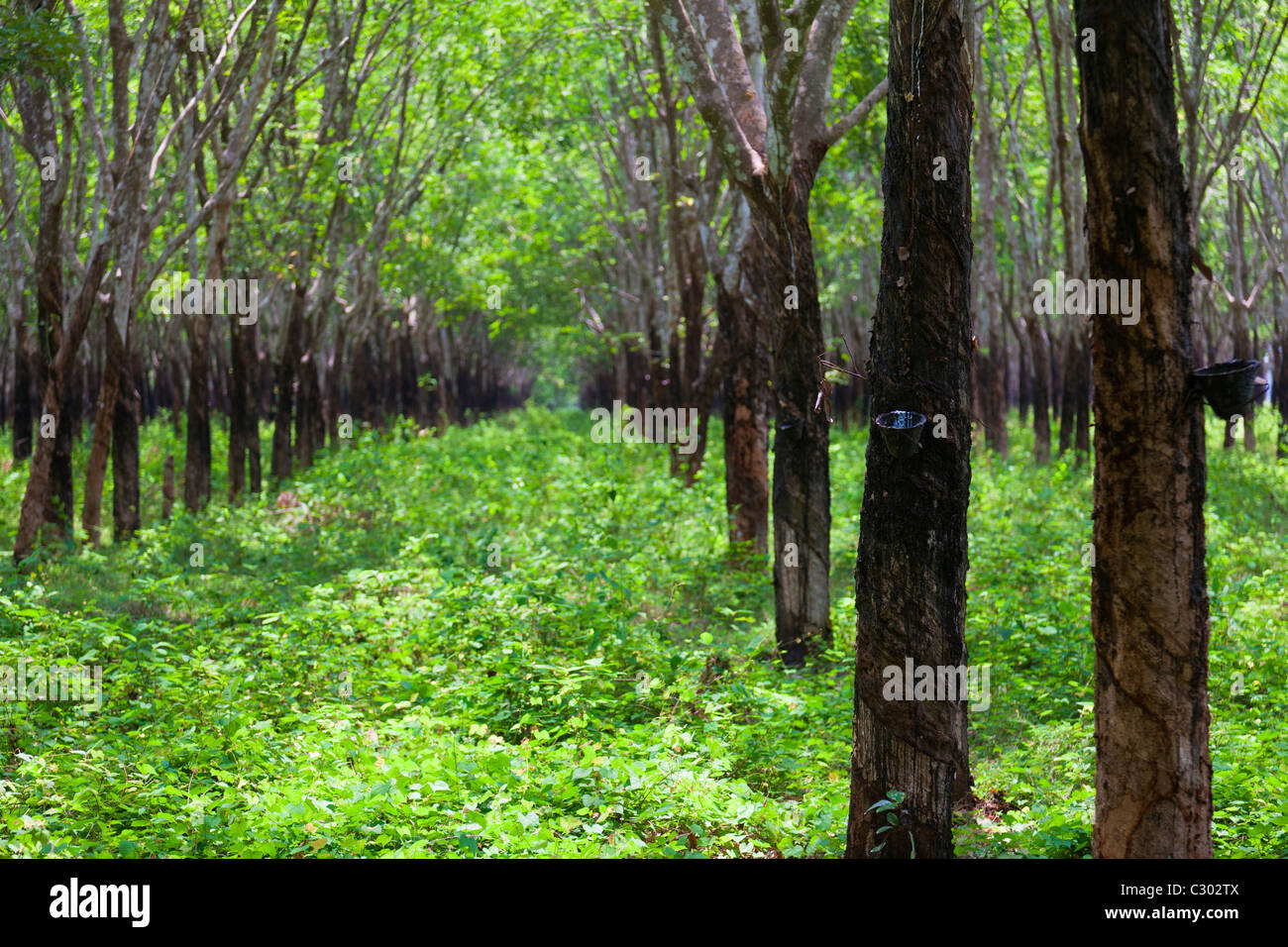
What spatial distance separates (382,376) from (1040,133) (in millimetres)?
16069

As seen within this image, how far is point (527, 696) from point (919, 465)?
10.5 feet

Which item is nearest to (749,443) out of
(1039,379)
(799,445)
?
(799,445)

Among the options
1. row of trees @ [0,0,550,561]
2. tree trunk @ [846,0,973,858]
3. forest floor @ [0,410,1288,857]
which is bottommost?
forest floor @ [0,410,1288,857]

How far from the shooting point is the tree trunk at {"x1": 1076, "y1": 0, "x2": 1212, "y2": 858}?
356 centimetres

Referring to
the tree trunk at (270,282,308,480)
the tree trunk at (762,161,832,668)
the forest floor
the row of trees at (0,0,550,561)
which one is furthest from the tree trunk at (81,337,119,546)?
the tree trunk at (762,161,832,668)

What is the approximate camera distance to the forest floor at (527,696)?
4.96 metres

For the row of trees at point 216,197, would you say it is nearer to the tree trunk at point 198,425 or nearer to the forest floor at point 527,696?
the tree trunk at point 198,425

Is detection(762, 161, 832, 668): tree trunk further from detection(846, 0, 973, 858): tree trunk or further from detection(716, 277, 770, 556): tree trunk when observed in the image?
detection(846, 0, 973, 858): tree trunk

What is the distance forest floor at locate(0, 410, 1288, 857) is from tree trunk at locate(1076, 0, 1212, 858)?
38.5 inches

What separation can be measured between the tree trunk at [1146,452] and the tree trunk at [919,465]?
2.57 ft

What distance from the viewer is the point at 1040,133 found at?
2381 centimetres

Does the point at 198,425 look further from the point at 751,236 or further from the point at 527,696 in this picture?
the point at 527,696

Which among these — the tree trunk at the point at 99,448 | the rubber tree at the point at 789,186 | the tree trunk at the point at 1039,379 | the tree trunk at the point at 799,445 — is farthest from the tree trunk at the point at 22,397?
the tree trunk at the point at 1039,379

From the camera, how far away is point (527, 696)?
22.4 ft
